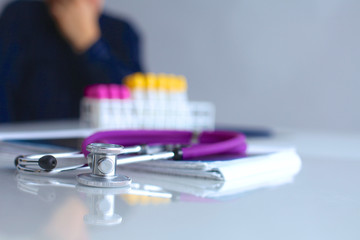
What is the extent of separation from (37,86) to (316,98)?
1.71 m

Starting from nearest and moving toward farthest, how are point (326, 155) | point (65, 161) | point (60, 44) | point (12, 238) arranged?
point (12, 238)
point (65, 161)
point (326, 155)
point (60, 44)

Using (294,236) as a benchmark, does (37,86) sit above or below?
above

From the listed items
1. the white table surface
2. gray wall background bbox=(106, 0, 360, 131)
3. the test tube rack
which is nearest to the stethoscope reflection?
the white table surface

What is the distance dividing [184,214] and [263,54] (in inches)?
101

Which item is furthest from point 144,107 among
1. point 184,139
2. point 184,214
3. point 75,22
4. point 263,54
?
point 263,54

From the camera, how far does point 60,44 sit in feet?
7.14

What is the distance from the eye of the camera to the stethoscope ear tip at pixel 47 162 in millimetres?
434

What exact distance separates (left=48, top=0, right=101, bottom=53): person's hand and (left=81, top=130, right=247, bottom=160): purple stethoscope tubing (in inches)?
61.0

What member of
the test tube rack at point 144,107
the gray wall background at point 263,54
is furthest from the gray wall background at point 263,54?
the test tube rack at point 144,107

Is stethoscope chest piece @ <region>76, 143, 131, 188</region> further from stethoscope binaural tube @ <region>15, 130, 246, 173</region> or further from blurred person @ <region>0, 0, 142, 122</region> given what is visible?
blurred person @ <region>0, 0, 142, 122</region>

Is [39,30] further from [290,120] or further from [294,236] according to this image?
[294,236]

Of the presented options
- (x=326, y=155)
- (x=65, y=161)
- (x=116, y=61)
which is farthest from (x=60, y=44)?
(x=65, y=161)

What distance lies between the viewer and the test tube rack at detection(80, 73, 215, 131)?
1.03m

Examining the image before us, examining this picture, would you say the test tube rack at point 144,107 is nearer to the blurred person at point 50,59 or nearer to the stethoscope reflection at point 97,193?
the stethoscope reflection at point 97,193
